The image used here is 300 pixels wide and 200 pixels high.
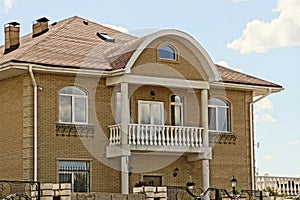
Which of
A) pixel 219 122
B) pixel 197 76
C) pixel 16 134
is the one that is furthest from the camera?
pixel 219 122

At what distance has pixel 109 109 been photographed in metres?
28.9

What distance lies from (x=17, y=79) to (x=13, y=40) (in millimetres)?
3110

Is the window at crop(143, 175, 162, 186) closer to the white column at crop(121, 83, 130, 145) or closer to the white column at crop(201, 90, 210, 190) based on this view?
the white column at crop(201, 90, 210, 190)

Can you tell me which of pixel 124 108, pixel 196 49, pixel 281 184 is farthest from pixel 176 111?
pixel 281 184

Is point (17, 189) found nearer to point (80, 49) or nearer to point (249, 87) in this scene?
point (80, 49)

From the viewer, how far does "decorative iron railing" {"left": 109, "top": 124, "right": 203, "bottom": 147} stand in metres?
28.0

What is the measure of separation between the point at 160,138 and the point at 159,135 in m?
Answer: 0.11

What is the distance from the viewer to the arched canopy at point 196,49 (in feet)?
93.1

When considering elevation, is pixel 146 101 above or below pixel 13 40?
below

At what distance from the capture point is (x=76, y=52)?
95.2 feet

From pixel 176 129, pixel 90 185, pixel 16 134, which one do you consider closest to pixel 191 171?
pixel 176 129

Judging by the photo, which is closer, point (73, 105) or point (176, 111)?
point (73, 105)

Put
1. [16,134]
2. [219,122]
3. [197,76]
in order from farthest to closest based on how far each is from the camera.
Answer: [219,122] → [197,76] → [16,134]

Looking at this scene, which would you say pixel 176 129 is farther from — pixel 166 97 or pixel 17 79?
pixel 17 79
